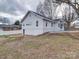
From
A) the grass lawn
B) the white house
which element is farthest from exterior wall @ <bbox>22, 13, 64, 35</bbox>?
the grass lawn

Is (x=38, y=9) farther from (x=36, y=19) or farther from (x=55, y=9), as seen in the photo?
(x=36, y=19)

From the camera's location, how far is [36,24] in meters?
39.8

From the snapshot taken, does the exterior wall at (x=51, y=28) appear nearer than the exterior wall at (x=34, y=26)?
No

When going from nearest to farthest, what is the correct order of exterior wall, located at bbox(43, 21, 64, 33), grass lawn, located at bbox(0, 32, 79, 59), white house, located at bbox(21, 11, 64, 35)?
1. grass lawn, located at bbox(0, 32, 79, 59)
2. white house, located at bbox(21, 11, 64, 35)
3. exterior wall, located at bbox(43, 21, 64, 33)

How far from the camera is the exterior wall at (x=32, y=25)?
3928 centimetres

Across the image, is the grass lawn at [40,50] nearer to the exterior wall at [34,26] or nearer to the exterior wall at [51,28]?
the exterior wall at [34,26]

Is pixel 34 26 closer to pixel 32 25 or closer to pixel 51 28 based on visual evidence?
pixel 32 25

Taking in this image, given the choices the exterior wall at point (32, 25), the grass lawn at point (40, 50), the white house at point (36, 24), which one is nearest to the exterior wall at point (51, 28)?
the white house at point (36, 24)

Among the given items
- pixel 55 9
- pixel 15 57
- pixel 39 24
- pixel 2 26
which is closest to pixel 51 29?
pixel 39 24

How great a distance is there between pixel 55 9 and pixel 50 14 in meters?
2.23

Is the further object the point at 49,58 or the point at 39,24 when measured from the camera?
the point at 39,24

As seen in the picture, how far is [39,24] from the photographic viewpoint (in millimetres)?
39281

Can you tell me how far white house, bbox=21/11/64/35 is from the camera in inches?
1544

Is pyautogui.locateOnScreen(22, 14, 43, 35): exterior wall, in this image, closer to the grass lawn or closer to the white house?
the white house
